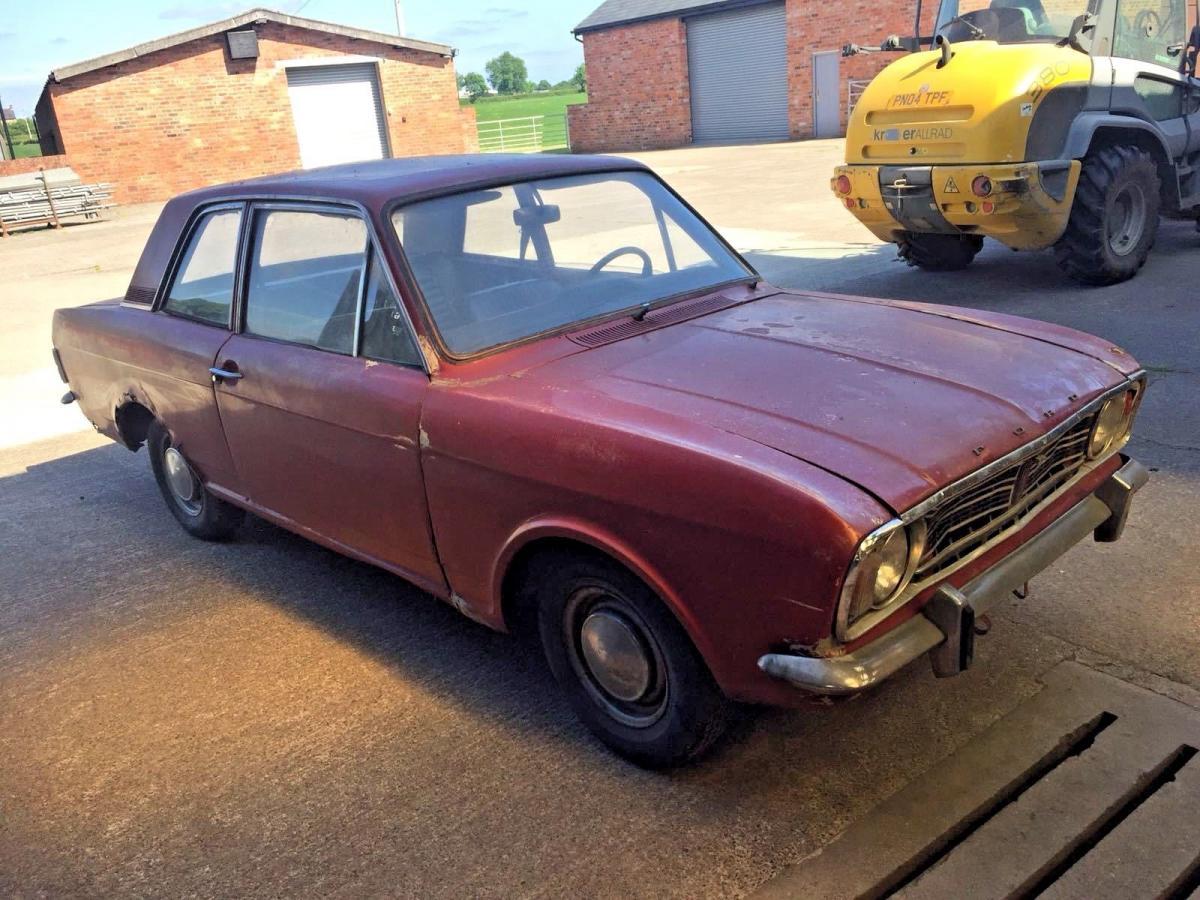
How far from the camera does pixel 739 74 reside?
29.3 meters

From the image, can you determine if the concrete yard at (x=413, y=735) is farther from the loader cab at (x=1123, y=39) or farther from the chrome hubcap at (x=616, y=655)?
the loader cab at (x=1123, y=39)

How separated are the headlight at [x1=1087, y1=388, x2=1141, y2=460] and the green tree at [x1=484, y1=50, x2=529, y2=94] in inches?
4615

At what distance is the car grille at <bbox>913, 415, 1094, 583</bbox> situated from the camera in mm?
2451

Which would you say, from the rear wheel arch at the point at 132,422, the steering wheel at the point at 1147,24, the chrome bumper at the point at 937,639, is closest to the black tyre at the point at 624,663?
the chrome bumper at the point at 937,639

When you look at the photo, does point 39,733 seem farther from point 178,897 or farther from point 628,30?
point 628,30

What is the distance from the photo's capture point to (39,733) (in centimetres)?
332

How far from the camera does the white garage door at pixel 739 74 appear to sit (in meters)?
28.2

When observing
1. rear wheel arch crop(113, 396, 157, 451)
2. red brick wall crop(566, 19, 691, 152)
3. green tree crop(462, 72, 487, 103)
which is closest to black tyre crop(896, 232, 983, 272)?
rear wheel arch crop(113, 396, 157, 451)

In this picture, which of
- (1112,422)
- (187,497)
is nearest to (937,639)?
(1112,422)

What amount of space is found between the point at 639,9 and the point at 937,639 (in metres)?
31.7

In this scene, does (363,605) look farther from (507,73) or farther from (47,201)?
(507,73)

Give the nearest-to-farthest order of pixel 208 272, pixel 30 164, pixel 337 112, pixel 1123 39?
pixel 208 272
pixel 1123 39
pixel 30 164
pixel 337 112

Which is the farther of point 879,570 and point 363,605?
point 363,605

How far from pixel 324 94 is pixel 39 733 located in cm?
2608
